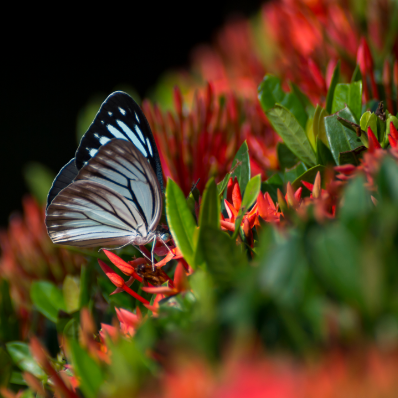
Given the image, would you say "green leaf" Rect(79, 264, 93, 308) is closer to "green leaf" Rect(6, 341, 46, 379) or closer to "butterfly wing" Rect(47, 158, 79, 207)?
"green leaf" Rect(6, 341, 46, 379)

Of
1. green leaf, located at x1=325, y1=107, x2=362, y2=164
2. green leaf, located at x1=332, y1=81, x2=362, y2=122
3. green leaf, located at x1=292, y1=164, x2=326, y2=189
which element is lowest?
green leaf, located at x1=292, y1=164, x2=326, y2=189

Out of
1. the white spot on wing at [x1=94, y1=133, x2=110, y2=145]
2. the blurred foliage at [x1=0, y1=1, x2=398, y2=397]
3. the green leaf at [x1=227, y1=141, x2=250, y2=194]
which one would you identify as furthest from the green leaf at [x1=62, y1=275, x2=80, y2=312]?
the green leaf at [x1=227, y1=141, x2=250, y2=194]

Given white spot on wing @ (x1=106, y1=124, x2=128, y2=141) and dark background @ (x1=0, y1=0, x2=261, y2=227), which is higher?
dark background @ (x1=0, y1=0, x2=261, y2=227)

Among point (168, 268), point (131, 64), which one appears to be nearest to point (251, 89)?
point (168, 268)

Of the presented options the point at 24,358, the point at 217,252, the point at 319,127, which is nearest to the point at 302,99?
the point at 319,127

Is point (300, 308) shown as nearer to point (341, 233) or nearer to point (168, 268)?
point (341, 233)

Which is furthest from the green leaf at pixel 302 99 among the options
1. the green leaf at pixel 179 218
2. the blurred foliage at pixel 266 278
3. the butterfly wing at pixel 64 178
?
the butterfly wing at pixel 64 178

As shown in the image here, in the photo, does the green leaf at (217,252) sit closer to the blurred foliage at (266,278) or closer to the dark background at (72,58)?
the blurred foliage at (266,278)
